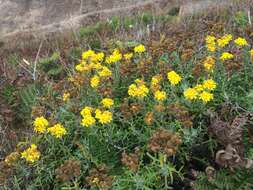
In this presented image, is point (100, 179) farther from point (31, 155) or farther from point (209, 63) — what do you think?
point (209, 63)

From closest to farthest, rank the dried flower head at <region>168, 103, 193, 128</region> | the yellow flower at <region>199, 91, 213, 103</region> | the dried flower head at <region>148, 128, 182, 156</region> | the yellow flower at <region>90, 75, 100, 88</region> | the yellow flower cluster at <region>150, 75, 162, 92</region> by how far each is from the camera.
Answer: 1. the dried flower head at <region>148, 128, 182, 156</region>
2. the dried flower head at <region>168, 103, 193, 128</region>
3. the yellow flower at <region>199, 91, 213, 103</region>
4. the yellow flower cluster at <region>150, 75, 162, 92</region>
5. the yellow flower at <region>90, 75, 100, 88</region>

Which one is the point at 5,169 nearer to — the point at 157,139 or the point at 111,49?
the point at 157,139

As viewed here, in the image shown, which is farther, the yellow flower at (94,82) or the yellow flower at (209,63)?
the yellow flower at (94,82)

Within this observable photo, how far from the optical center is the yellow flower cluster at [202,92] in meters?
3.94

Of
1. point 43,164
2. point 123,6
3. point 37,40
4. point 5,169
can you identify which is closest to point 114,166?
point 43,164

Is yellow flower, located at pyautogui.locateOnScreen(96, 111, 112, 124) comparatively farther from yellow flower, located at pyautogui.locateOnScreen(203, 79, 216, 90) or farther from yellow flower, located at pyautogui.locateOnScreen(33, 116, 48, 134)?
yellow flower, located at pyautogui.locateOnScreen(203, 79, 216, 90)

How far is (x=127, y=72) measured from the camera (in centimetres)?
469

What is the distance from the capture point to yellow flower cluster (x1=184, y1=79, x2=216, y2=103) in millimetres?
3942

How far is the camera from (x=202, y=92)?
13.3 ft

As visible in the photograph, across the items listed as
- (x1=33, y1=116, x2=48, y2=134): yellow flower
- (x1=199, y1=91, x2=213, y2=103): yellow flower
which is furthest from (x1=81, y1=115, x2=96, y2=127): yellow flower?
(x1=199, y1=91, x2=213, y2=103): yellow flower

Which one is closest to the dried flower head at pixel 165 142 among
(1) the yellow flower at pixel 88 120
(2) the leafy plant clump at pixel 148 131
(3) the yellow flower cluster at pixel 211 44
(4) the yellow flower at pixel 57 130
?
(2) the leafy plant clump at pixel 148 131

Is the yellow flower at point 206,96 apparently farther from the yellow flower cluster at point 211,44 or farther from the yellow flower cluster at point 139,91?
the yellow flower cluster at point 211,44

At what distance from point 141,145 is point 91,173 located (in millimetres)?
584

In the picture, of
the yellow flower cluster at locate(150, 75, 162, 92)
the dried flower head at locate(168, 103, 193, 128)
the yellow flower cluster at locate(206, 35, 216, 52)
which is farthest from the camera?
the yellow flower cluster at locate(206, 35, 216, 52)
